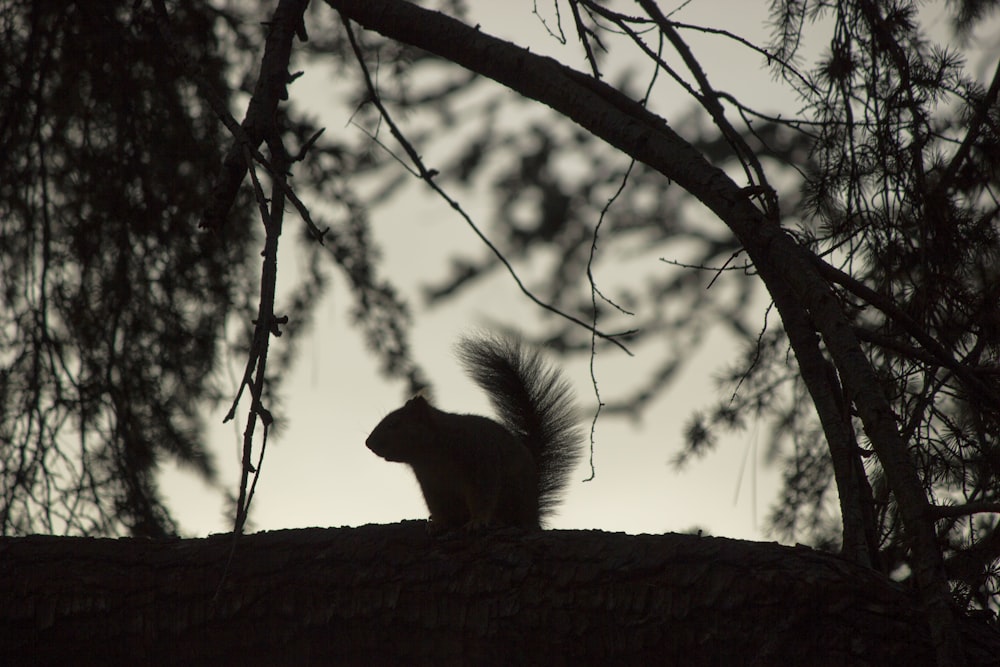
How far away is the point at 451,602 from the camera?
1.67 metres

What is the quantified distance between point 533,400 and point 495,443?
0.34 m

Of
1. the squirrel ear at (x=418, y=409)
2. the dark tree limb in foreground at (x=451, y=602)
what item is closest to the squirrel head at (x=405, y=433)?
the squirrel ear at (x=418, y=409)

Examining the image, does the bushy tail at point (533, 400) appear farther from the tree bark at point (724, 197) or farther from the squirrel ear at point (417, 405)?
the tree bark at point (724, 197)

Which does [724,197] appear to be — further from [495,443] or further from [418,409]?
[418,409]

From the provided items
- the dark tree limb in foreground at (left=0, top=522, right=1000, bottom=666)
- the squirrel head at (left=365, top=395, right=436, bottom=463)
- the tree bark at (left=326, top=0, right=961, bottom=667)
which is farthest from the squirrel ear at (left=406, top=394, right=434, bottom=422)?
the tree bark at (left=326, top=0, right=961, bottom=667)

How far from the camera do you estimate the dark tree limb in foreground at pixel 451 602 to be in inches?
57.3

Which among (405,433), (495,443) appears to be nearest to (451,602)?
(495,443)

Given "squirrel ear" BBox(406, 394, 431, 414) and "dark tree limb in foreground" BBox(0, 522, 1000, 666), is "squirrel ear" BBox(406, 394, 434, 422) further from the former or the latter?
"dark tree limb in foreground" BBox(0, 522, 1000, 666)

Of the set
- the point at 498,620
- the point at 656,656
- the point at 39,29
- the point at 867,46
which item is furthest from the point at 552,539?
the point at 39,29

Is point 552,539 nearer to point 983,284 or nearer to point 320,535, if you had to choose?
point 320,535

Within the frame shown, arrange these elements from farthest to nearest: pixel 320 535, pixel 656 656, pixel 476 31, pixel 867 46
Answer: pixel 867 46, pixel 476 31, pixel 320 535, pixel 656 656

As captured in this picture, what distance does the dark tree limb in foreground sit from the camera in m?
1.46

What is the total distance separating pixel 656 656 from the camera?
1.53m

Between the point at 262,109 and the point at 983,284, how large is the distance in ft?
4.77
